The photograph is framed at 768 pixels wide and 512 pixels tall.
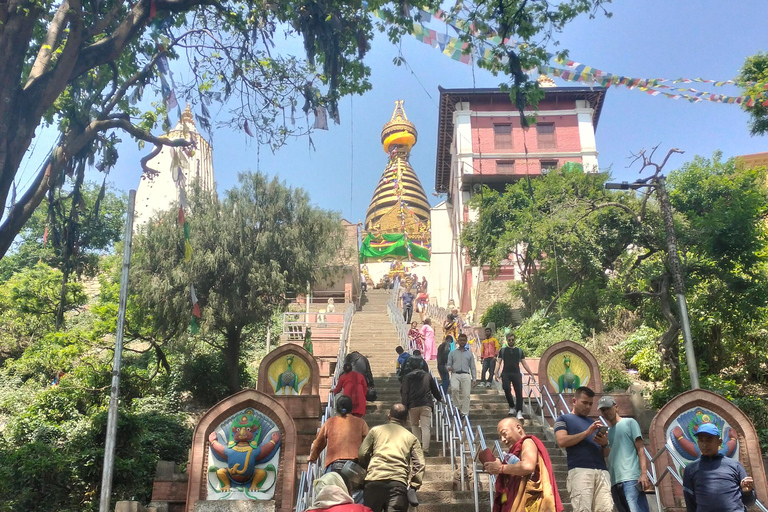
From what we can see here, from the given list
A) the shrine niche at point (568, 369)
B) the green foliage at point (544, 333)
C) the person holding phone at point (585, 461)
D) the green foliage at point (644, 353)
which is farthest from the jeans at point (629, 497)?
the green foliage at point (544, 333)

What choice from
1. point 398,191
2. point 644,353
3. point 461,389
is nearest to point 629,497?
point 461,389

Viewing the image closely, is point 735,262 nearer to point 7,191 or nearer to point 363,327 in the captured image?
point 363,327

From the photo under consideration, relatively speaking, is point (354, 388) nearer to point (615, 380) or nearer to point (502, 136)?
point (615, 380)

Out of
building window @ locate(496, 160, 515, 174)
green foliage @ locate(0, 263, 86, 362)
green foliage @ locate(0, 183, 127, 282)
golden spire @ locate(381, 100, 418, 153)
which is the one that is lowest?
green foliage @ locate(0, 263, 86, 362)

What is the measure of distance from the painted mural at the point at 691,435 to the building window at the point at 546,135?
2892 centimetres

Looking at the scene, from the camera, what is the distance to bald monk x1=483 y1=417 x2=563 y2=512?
4391 millimetres

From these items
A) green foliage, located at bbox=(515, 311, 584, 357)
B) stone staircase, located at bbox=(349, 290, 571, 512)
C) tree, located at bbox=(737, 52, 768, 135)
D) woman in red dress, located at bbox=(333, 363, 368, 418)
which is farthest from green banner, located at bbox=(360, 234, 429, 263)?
woman in red dress, located at bbox=(333, 363, 368, 418)

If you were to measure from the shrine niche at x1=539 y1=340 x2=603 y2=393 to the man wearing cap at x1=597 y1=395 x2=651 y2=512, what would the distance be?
17.0ft

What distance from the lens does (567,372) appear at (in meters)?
10.7

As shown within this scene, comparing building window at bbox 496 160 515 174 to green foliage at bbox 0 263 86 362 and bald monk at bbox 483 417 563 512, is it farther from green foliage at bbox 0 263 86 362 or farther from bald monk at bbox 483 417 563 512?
bald monk at bbox 483 417 563 512

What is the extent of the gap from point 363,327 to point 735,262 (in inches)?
455

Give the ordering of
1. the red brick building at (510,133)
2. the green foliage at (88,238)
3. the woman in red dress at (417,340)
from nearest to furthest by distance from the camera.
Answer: the woman in red dress at (417,340) < the green foliage at (88,238) < the red brick building at (510,133)

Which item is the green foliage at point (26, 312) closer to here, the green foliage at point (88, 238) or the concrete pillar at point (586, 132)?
the green foliage at point (88, 238)

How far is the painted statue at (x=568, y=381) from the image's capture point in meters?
10.6
